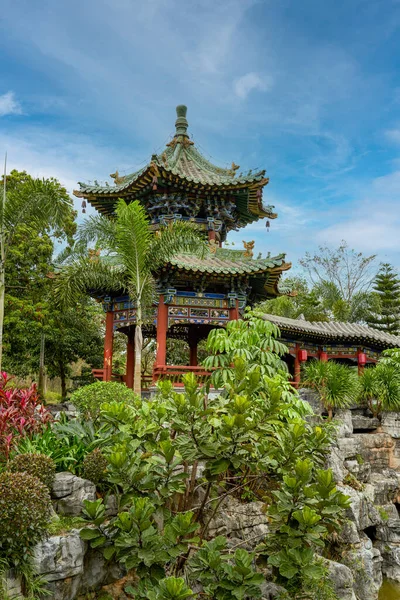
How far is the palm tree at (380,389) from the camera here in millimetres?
13773

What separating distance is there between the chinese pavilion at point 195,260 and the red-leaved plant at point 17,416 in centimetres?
420

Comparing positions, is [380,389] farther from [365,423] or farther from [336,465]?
[336,465]

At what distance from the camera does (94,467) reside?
6168 millimetres

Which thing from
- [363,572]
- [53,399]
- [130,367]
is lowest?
[363,572]

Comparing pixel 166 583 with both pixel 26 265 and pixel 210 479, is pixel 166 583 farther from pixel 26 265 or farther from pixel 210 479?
pixel 26 265

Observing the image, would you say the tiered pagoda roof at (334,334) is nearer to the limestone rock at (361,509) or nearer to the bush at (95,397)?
the limestone rock at (361,509)

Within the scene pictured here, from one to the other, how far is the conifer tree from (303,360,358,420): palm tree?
1673cm

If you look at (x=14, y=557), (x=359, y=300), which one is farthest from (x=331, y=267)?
(x=14, y=557)

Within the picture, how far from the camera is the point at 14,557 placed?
→ 4.66 meters

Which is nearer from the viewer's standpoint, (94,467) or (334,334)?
(94,467)

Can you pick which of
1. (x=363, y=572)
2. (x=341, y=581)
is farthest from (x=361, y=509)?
(x=341, y=581)

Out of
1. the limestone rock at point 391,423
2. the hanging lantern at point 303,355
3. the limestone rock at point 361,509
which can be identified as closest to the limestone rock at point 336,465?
the limestone rock at point 361,509

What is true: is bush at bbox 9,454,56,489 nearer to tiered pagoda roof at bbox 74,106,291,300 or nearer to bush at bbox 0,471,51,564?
bush at bbox 0,471,51,564

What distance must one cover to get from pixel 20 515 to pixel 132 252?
584 cm
